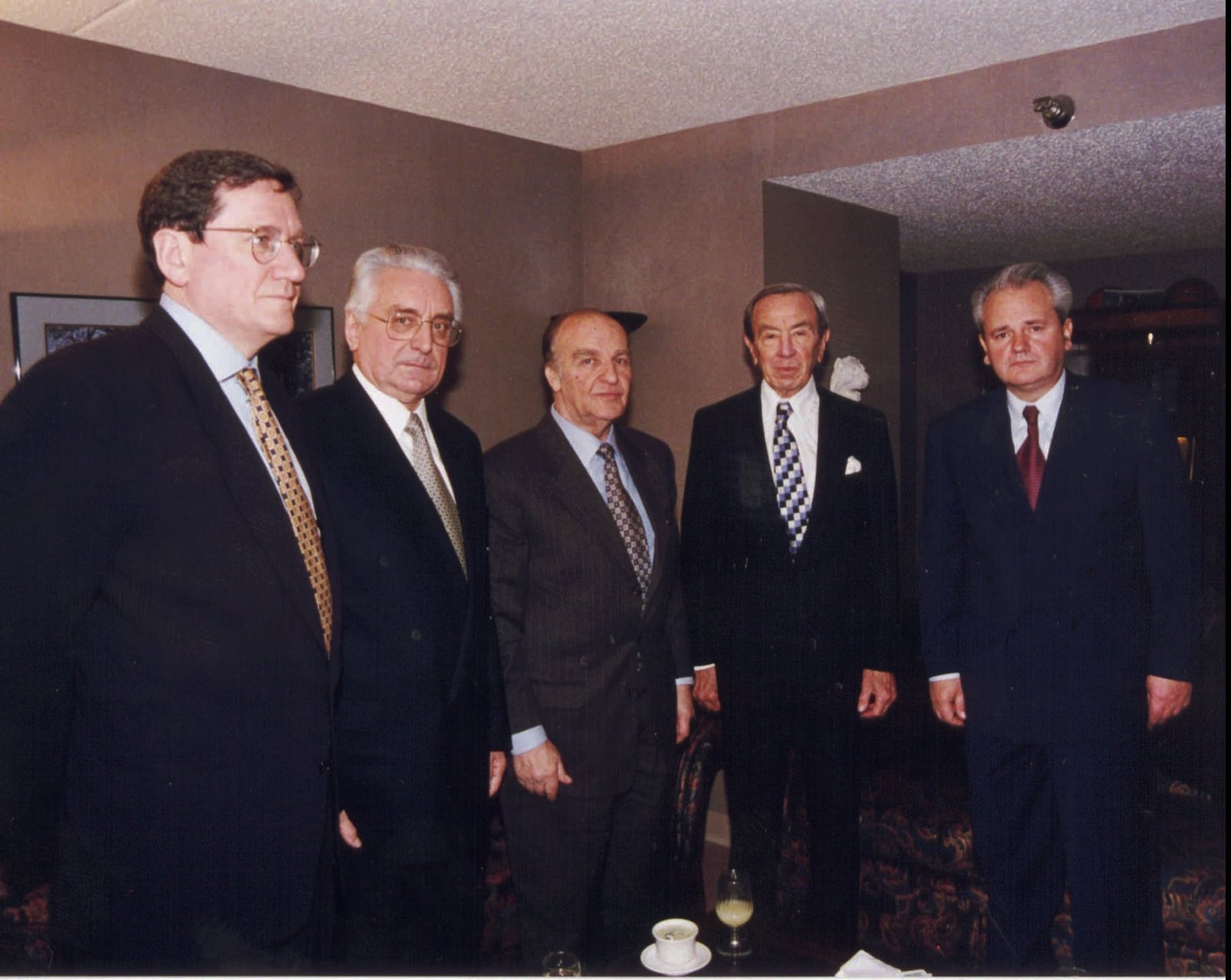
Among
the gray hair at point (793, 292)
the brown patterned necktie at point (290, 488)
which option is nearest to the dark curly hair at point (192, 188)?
the brown patterned necktie at point (290, 488)

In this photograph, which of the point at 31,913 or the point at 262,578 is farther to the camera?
the point at 31,913

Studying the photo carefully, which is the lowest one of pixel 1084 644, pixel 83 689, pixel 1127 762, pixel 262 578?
pixel 1127 762

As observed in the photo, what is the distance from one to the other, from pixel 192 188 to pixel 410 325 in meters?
0.66

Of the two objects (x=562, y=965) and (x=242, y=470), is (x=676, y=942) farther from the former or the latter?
(x=242, y=470)

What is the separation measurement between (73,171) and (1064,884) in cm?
353

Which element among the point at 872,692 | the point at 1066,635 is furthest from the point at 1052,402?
the point at 872,692

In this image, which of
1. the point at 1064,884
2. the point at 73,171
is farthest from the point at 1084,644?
the point at 73,171

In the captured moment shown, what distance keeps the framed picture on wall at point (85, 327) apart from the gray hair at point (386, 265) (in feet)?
2.01

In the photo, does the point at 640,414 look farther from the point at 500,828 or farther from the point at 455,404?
the point at 500,828

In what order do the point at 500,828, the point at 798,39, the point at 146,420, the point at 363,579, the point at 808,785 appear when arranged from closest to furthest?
the point at 146,420
the point at 363,579
the point at 808,785
the point at 798,39
the point at 500,828

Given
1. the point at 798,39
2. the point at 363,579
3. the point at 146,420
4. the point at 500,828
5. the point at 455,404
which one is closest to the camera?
the point at 146,420

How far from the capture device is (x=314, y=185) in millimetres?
3449

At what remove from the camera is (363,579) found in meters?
2.00

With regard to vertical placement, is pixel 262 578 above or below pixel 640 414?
below
